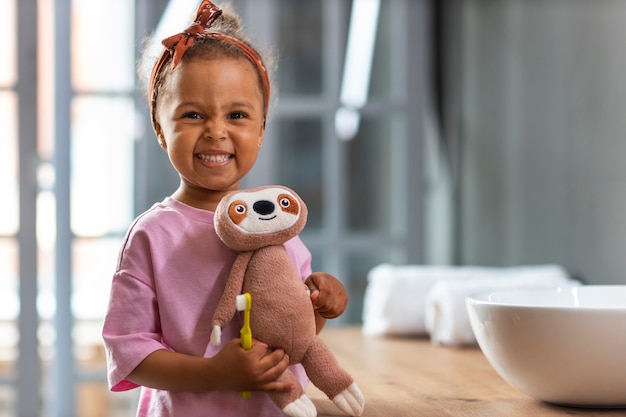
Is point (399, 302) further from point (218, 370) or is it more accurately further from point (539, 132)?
point (218, 370)

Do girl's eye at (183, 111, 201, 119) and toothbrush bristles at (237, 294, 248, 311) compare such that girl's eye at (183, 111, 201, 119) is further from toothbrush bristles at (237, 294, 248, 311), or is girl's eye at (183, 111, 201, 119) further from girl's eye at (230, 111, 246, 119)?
toothbrush bristles at (237, 294, 248, 311)

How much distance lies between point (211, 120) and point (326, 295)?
19 centimetres

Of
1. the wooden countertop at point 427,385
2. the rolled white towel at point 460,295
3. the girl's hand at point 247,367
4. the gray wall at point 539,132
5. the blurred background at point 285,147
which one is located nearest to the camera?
the girl's hand at point 247,367

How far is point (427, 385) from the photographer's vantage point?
39.0 inches

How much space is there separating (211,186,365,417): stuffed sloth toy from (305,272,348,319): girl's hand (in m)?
0.02

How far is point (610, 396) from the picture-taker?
0.78 meters

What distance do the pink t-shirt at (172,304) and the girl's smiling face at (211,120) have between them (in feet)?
0.18

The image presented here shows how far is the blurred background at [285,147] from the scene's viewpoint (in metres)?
2.40

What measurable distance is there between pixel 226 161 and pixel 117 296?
0.16 m

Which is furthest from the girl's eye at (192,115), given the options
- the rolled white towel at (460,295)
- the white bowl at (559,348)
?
the rolled white towel at (460,295)

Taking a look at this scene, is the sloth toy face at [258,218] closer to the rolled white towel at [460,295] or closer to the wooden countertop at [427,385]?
the wooden countertop at [427,385]

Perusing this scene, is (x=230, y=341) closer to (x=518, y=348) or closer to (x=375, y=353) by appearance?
(x=518, y=348)

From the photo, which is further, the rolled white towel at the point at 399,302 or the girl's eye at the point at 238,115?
the rolled white towel at the point at 399,302

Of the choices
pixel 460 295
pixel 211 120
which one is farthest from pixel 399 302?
pixel 211 120
